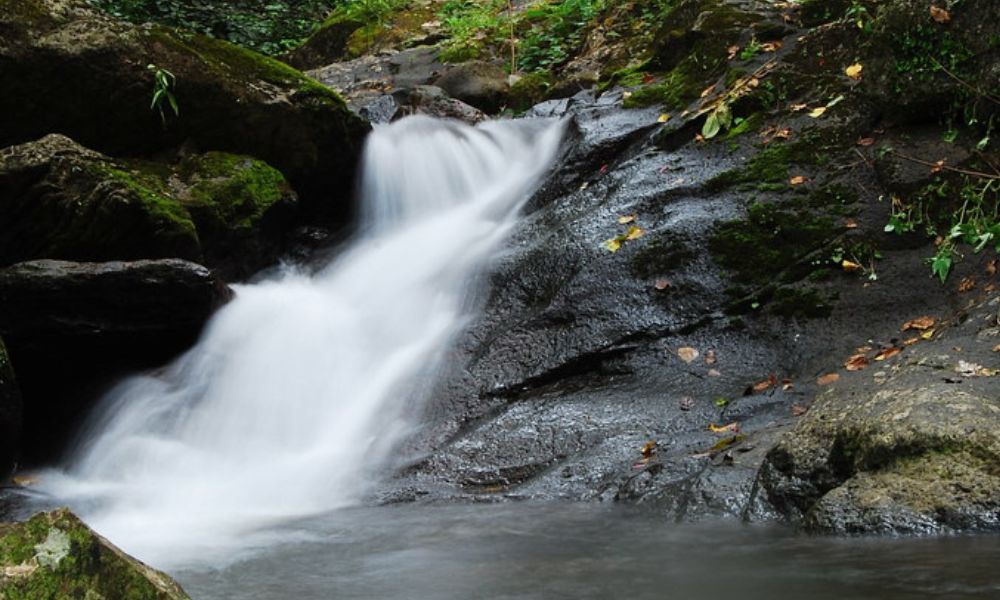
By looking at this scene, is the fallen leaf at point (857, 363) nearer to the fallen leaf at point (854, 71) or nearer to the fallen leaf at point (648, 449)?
the fallen leaf at point (648, 449)

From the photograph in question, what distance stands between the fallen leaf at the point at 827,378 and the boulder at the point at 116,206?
15.5 ft

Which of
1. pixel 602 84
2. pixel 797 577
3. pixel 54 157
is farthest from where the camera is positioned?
pixel 602 84

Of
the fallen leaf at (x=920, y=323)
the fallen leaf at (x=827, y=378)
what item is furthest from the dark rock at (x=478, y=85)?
the fallen leaf at (x=827, y=378)

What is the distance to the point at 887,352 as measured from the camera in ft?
15.1

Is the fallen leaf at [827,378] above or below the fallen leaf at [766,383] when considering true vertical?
below

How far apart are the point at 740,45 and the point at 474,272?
3.45 metres

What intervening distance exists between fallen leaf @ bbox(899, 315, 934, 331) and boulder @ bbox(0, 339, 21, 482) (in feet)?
18.0

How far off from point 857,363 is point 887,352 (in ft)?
0.56

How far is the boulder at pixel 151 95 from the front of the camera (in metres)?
6.77

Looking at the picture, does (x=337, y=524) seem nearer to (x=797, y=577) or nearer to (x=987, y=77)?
(x=797, y=577)

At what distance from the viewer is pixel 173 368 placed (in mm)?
6516

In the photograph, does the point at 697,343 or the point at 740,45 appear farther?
the point at 740,45

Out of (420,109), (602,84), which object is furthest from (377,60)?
(602,84)

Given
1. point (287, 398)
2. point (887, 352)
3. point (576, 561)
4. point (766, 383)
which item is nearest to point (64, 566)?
point (576, 561)
